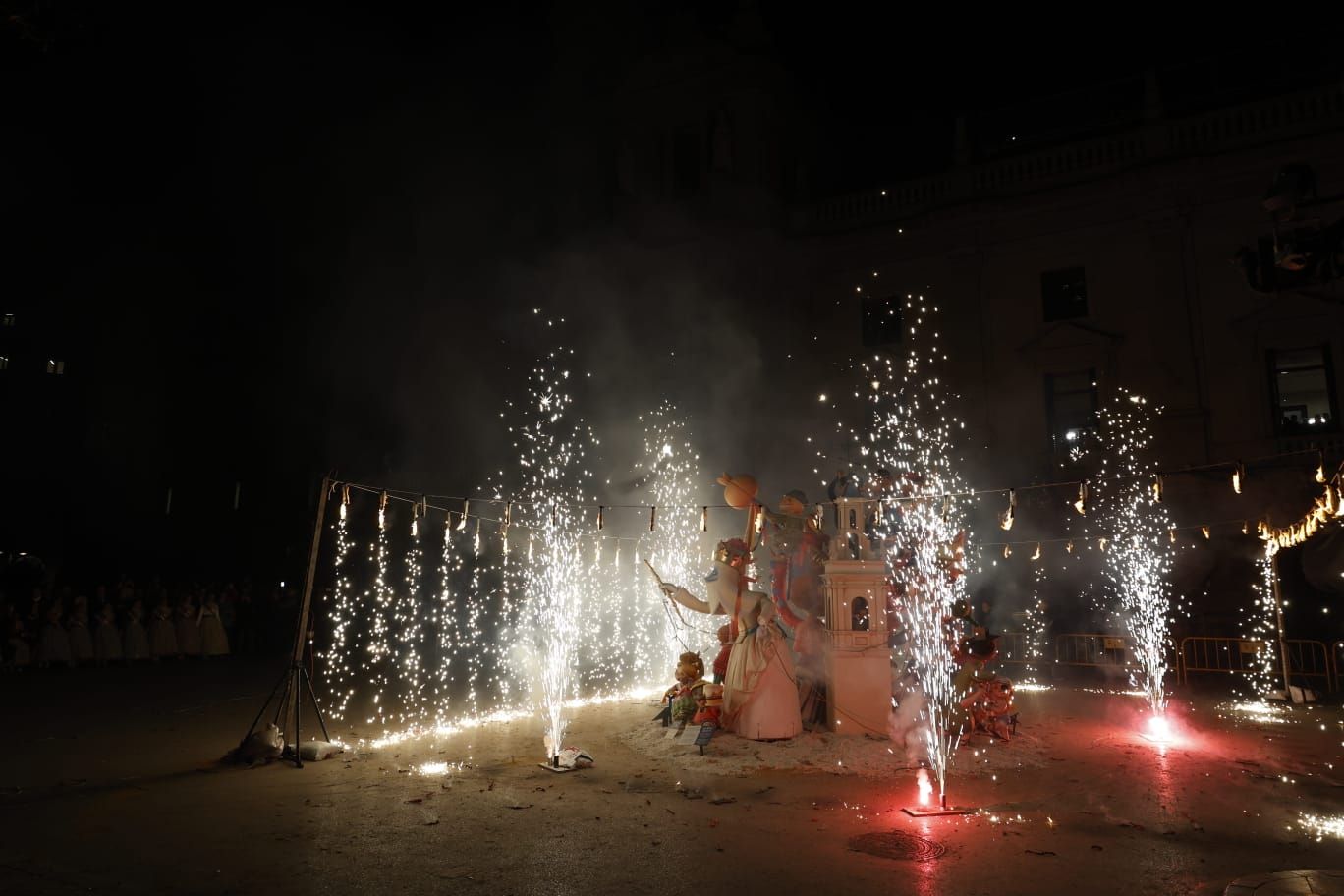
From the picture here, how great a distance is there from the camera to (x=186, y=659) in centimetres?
1833

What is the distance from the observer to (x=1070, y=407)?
65.7 ft

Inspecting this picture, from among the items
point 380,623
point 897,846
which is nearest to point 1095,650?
point 897,846

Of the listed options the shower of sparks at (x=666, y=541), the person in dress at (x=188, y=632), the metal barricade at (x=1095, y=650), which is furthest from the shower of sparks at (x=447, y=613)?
the metal barricade at (x=1095, y=650)

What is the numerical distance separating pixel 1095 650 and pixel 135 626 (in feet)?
71.4

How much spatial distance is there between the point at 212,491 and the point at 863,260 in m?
23.2

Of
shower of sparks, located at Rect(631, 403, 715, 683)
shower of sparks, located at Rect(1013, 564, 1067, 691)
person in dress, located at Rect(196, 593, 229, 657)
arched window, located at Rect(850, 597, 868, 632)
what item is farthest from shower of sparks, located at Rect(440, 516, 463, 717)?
shower of sparks, located at Rect(1013, 564, 1067, 691)

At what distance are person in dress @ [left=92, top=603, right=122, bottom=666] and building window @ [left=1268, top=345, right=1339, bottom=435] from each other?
26399mm

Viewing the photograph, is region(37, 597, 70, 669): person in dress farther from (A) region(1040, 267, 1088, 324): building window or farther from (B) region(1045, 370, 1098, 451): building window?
(A) region(1040, 267, 1088, 324): building window

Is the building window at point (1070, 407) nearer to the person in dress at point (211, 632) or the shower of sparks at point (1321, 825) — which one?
the shower of sparks at point (1321, 825)

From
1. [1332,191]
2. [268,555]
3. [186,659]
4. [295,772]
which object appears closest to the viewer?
[295,772]

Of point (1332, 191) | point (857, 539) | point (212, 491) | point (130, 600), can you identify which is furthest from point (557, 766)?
point (212, 491)

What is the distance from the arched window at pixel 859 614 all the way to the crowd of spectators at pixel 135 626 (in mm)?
15781

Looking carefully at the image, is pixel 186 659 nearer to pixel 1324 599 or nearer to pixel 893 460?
pixel 893 460

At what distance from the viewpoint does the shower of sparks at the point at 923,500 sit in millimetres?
11344
